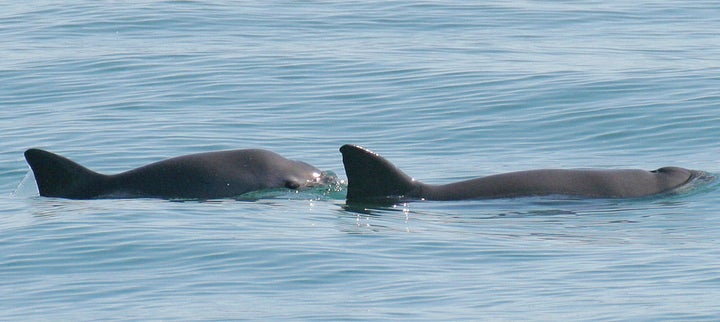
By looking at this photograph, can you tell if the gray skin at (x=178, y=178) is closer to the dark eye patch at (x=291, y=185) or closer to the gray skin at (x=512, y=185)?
the dark eye patch at (x=291, y=185)

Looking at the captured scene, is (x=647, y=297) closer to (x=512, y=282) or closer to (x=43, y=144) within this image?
(x=512, y=282)

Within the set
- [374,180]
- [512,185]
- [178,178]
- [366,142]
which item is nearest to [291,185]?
[178,178]

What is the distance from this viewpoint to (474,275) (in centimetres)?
1315

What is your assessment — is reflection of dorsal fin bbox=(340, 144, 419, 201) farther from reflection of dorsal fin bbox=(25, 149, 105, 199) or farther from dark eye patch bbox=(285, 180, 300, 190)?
reflection of dorsal fin bbox=(25, 149, 105, 199)

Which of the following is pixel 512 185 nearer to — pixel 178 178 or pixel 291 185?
pixel 291 185

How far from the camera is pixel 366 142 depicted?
2247cm

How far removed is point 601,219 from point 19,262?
5.30 meters

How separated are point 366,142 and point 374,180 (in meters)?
5.89

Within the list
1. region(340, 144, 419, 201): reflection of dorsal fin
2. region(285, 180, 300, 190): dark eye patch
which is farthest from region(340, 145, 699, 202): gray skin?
region(285, 180, 300, 190): dark eye patch

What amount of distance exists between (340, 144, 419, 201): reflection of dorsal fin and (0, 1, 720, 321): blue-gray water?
0.40 m

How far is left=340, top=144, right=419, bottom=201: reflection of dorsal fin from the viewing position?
16.3m

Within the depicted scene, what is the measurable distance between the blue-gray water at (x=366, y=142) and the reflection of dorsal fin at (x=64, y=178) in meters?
0.22

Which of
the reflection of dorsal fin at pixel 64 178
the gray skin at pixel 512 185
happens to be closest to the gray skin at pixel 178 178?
the reflection of dorsal fin at pixel 64 178

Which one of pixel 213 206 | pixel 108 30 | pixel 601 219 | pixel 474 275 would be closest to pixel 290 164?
pixel 213 206
